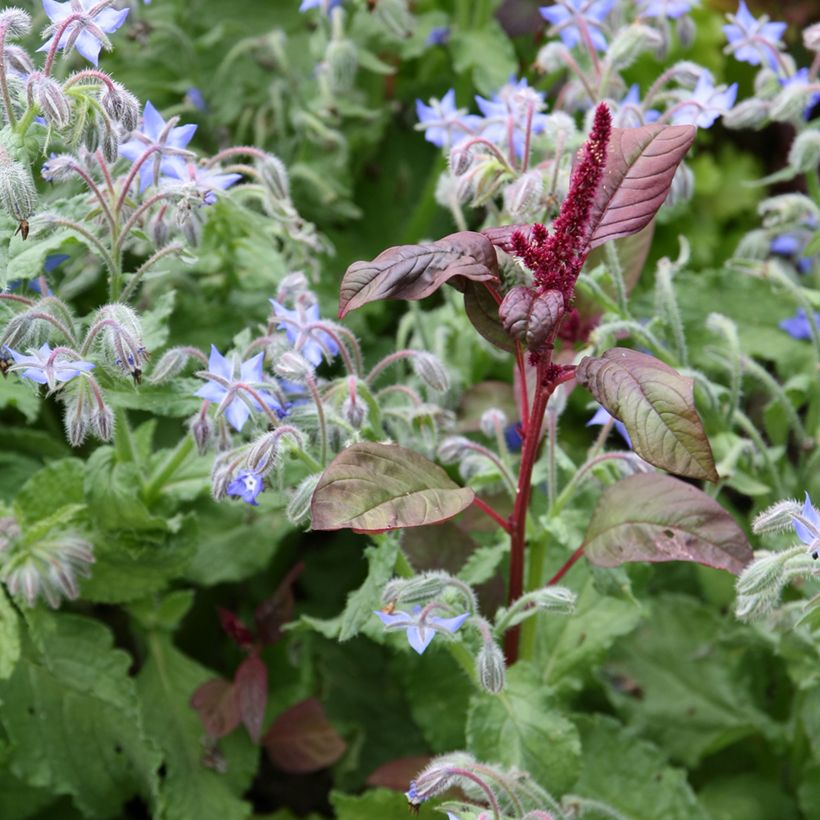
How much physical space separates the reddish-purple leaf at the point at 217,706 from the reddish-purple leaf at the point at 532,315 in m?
0.67

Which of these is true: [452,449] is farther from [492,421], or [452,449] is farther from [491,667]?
[491,667]

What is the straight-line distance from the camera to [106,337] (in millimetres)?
1062

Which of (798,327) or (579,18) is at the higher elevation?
(579,18)

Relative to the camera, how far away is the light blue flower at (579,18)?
4.96 feet

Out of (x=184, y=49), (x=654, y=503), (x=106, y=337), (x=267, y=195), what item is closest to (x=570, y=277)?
(x=654, y=503)

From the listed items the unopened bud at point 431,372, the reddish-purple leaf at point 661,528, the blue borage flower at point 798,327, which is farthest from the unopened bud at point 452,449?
the blue borage flower at point 798,327

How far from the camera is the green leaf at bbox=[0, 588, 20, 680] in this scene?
120cm

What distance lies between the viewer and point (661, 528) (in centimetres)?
105

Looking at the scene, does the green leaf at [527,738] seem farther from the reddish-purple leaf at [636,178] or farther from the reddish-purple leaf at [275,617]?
the reddish-purple leaf at [636,178]

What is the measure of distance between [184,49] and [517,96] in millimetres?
771

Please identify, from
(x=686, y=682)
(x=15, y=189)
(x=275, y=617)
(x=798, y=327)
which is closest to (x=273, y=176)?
(x=15, y=189)

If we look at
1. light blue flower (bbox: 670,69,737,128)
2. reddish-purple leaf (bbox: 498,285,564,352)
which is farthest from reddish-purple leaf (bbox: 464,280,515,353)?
light blue flower (bbox: 670,69,737,128)

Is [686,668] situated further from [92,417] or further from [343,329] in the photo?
[92,417]

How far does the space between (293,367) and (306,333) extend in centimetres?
9
